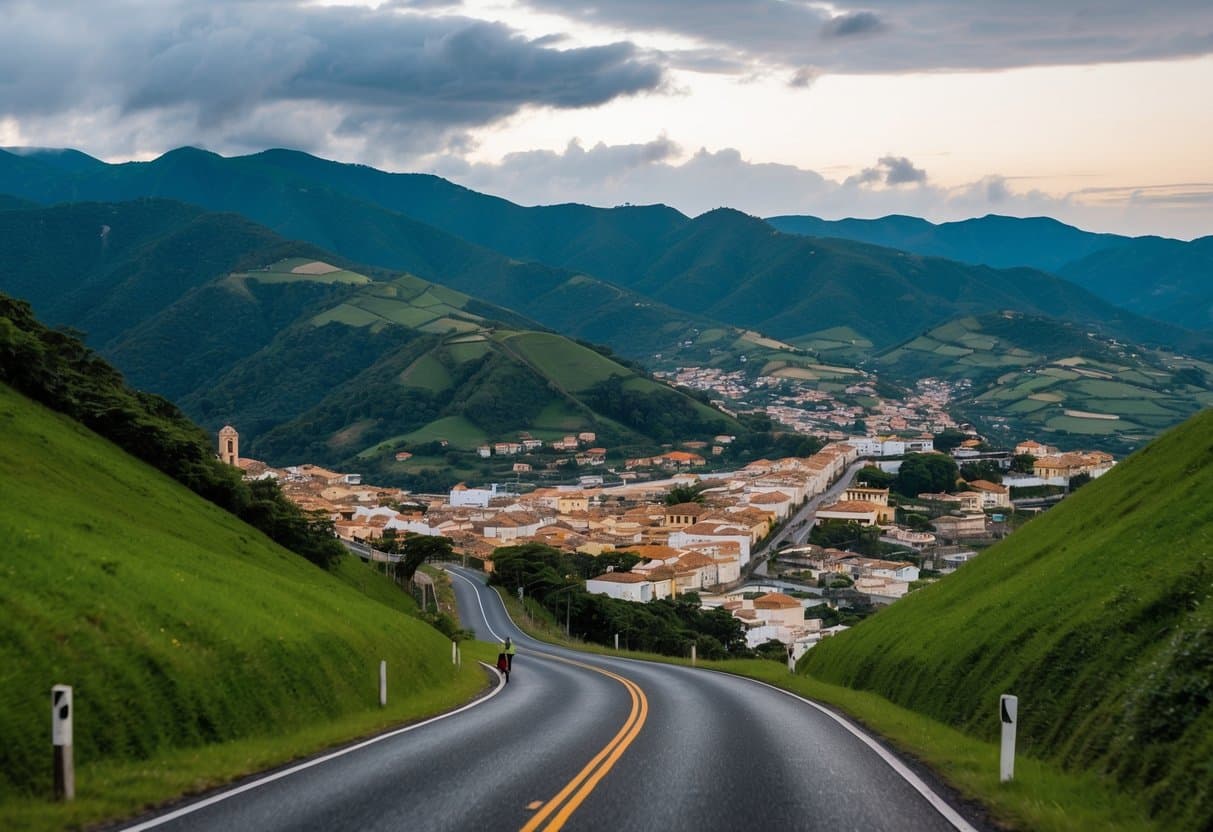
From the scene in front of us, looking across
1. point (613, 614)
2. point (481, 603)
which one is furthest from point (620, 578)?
point (613, 614)

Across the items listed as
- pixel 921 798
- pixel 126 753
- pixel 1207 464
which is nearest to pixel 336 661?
pixel 126 753

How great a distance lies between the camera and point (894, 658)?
75.2 ft

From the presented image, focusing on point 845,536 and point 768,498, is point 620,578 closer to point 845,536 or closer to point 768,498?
point 845,536

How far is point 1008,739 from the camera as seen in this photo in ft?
38.2

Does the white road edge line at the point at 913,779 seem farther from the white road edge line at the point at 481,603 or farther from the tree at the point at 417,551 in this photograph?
the tree at the point at 417,551

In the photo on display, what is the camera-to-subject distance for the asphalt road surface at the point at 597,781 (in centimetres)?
977

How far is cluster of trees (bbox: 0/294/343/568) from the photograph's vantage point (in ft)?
118

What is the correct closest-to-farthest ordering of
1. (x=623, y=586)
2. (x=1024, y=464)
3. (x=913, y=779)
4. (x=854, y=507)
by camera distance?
(x=913, y=779) → (x=623, y=586) → (x=854, y=507) → (x=1024, y=464)

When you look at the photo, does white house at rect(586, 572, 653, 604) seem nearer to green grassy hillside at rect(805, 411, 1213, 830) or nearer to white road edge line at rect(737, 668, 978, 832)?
green grassy hillside at rect(805, 411, 1213, 830)

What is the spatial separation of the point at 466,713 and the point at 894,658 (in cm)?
844

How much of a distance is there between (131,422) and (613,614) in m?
37.5

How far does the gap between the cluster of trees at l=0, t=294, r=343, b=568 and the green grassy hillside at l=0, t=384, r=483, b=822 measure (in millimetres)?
9972

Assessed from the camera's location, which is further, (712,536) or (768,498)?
(768,498)

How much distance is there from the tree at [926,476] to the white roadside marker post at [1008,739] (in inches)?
6086
